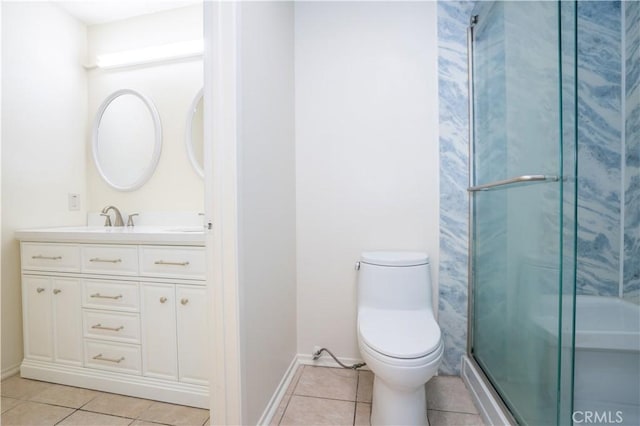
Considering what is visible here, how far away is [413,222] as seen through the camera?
1771 mm

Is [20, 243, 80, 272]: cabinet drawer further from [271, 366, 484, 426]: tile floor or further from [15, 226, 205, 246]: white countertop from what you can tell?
[271, 366, 484, 426]: tile floor

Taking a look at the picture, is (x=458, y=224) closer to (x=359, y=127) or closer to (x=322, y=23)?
(x=359, y=127)

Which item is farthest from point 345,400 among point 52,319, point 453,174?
point 52,319

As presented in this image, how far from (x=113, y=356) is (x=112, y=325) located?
157 millimetres

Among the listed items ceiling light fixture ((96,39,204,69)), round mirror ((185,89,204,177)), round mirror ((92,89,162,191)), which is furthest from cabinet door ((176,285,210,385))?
ceiling light fixture ((96,39,204,69))

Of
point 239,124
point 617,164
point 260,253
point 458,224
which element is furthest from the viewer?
point 458,224

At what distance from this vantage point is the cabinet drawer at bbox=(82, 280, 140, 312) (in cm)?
156

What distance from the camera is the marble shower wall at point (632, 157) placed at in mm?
1424

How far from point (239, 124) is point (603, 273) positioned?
5.81 ft

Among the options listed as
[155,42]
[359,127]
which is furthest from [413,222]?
[155,42]

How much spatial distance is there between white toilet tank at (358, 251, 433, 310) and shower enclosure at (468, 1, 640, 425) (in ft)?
0.96

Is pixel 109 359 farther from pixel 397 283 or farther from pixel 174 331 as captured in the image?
pixel 397 283

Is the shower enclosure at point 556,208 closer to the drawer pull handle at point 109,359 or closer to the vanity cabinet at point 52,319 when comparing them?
the drawer pull handle at point 109,359

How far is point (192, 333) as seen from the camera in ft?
4.86
